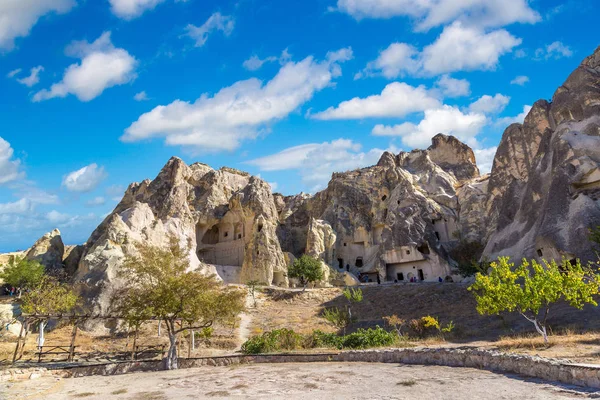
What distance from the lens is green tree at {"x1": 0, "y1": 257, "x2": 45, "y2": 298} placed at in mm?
43688

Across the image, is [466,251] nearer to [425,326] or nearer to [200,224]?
[425,326]

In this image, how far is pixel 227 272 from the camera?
5103cm

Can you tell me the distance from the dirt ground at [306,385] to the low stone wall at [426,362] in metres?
0.53

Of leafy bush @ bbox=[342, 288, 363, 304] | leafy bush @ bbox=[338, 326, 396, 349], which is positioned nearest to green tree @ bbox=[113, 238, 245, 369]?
leafy bush @ bbox=[338, 326, 396, 349]

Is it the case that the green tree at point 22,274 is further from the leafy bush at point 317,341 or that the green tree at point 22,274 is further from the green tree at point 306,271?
the leafy bush at point 317,341

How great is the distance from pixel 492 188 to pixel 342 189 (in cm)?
1991

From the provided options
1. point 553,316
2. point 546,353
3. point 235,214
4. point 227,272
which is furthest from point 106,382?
point 235,214

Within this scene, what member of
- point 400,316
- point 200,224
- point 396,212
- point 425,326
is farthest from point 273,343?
point 200,224

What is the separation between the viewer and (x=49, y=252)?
51.5m

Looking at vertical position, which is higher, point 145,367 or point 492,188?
point 492,188

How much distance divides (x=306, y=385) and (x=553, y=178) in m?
34.1

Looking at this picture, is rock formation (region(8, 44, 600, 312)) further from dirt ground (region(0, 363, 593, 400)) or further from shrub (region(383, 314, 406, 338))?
dirt ground (region(0, 363, 593, 400))

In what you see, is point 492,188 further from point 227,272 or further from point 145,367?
point 145,367

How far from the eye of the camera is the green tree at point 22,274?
43.7m
